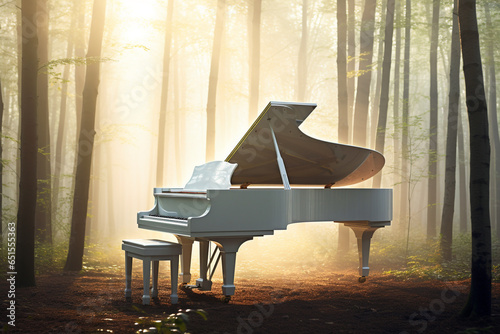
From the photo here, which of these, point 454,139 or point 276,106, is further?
point 454,139

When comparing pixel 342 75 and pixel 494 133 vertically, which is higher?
pixel 342 75

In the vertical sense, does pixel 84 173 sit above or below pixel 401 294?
above

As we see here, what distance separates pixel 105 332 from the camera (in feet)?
16.9

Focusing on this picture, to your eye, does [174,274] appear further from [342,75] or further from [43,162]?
[342,75]

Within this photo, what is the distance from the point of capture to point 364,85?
1327 centimetres

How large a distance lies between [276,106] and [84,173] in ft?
14.9

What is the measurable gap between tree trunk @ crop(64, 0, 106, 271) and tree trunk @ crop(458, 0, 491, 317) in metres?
6.38

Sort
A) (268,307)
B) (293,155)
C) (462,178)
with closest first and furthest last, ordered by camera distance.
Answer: (268,307) < (293,155) < (462,178)

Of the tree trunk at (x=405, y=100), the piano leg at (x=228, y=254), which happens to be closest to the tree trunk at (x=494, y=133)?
the tree trunk at (x=405, y=100)

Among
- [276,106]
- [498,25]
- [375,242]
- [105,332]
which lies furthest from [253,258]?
[498,25]

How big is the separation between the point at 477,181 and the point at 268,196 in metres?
2.35

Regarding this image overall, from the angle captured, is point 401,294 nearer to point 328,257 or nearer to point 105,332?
point 105,332

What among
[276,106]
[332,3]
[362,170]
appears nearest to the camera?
[276,106]

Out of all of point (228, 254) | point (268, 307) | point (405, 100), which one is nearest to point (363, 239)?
point (268, 307)
